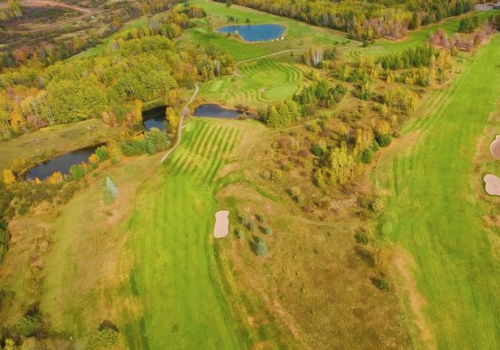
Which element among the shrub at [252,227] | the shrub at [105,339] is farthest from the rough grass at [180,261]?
the shrub at [252,227]

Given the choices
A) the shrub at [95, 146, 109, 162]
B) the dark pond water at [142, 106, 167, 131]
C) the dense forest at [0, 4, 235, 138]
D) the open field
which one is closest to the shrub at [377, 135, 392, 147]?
the dark pond water at [142, 106, 167, 131]

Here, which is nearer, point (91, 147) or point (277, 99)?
point (91, 147)

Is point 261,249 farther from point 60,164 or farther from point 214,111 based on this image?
point 214,111

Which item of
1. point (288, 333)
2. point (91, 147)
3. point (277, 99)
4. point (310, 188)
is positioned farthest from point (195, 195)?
point (277, 99)

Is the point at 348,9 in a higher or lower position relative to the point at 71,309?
higher

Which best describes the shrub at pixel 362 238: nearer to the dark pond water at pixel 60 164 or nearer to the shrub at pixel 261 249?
the shrub at pixel 261 249

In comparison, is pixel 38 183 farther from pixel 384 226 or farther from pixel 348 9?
pixel 348 9

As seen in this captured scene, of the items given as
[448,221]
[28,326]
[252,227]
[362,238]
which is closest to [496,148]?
[448,221]
